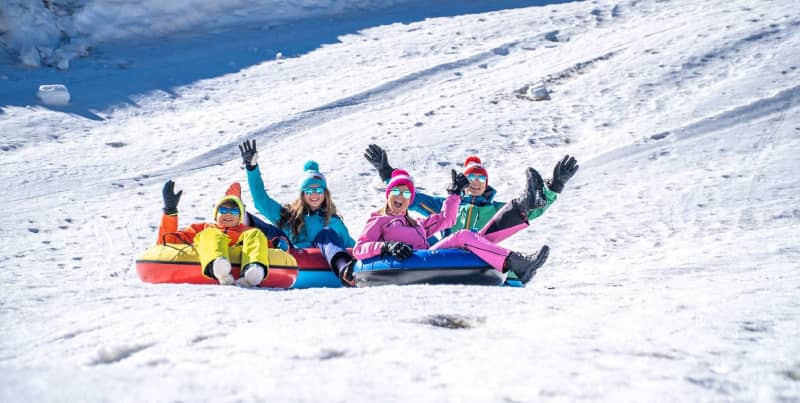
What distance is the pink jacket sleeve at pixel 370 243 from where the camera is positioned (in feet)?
13.3

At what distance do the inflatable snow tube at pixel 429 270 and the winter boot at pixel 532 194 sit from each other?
30.4 inches

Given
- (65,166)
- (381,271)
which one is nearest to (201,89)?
(65,166)

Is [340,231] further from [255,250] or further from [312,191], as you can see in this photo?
[255,250]

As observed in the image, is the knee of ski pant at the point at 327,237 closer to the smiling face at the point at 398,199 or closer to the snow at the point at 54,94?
the smiling face at the point at 398,199

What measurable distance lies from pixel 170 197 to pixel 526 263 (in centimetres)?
237

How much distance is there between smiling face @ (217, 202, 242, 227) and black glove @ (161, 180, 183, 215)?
42 cm

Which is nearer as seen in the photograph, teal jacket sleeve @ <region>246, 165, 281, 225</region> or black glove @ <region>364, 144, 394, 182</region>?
teal jacket sleeve @ <region>246, 165, 281, 225</region>

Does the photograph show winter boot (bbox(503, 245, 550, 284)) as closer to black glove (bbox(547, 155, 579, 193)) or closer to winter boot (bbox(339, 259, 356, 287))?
winter boot (bbox(339, 259, 356, 287))

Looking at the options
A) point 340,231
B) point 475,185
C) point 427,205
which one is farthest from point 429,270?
point 475,185

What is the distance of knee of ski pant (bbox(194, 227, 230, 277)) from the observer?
3734 mm

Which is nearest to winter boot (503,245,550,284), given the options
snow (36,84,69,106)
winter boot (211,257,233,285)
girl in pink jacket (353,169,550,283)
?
girl in pink jacket (353,169,550,283)

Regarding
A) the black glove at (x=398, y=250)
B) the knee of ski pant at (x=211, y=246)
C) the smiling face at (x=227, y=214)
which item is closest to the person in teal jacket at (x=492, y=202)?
the black glove at (x=398, y=250)

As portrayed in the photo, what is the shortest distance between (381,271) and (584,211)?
9.61 ft

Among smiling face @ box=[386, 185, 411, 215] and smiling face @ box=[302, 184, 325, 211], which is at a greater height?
smiling face @ box=[302, 184, 325, 211]
